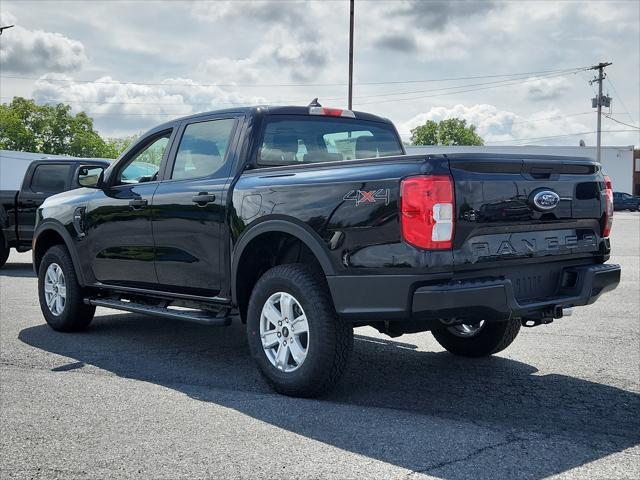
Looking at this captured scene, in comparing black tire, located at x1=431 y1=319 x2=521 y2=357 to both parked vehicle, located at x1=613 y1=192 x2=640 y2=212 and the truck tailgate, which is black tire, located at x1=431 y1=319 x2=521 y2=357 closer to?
the truck tailgate

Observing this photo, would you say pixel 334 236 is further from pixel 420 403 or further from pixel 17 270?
pixel 17 270

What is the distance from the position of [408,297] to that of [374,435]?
76 centimetres

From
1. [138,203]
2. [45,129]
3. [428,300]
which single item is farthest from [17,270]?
[45,129]

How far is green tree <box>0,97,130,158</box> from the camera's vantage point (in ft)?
303

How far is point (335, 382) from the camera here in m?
4.66

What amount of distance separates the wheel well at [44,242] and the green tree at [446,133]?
10562 cm

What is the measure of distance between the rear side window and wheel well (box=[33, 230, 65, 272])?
5.02m

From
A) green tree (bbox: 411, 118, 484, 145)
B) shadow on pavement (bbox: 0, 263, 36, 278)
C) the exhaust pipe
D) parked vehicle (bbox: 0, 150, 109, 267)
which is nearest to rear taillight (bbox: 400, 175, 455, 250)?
the exhaust pipe

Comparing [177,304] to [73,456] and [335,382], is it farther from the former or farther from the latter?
[73,456]

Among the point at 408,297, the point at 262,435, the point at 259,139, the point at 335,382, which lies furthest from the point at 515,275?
the point at 259,139

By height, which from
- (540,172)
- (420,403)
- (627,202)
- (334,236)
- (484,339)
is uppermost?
(540,172)

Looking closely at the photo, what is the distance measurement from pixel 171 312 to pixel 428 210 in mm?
2537

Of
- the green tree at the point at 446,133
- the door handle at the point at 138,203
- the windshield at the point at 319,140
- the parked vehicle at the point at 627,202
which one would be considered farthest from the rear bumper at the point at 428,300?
the green tree at the point at 446,133

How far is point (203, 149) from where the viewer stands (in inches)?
232
